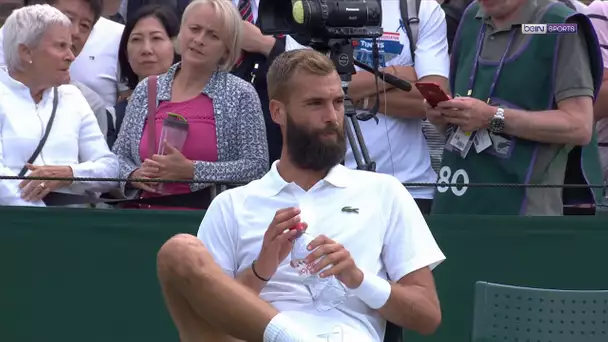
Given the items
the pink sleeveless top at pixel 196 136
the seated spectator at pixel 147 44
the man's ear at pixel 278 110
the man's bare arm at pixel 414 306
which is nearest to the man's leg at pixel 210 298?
the man's bare arm at pixel 414 306

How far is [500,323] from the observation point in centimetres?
428

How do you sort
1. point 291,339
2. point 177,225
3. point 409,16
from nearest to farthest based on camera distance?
point 291,339, point 177,225, point 409,16

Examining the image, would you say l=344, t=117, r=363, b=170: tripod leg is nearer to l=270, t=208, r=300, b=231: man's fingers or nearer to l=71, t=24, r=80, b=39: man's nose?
l=270, t=208, r=300, b=231: man's fingers

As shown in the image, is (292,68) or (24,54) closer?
(292,68)

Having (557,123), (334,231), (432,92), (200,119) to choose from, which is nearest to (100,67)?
(200,119)

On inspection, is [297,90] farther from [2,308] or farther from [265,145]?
[2,308]

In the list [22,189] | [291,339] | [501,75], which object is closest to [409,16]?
[501,75]

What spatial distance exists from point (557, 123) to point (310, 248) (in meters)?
1.83

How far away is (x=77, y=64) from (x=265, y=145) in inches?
53.0

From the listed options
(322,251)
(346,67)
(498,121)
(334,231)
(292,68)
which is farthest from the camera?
(498,121)

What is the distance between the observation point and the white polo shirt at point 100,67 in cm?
640

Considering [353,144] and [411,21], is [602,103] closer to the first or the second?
[411,21]

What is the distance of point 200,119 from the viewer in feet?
18.3

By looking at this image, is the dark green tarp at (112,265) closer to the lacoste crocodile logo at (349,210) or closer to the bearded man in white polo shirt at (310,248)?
the bearded man in white polo shirt at (310,248)
